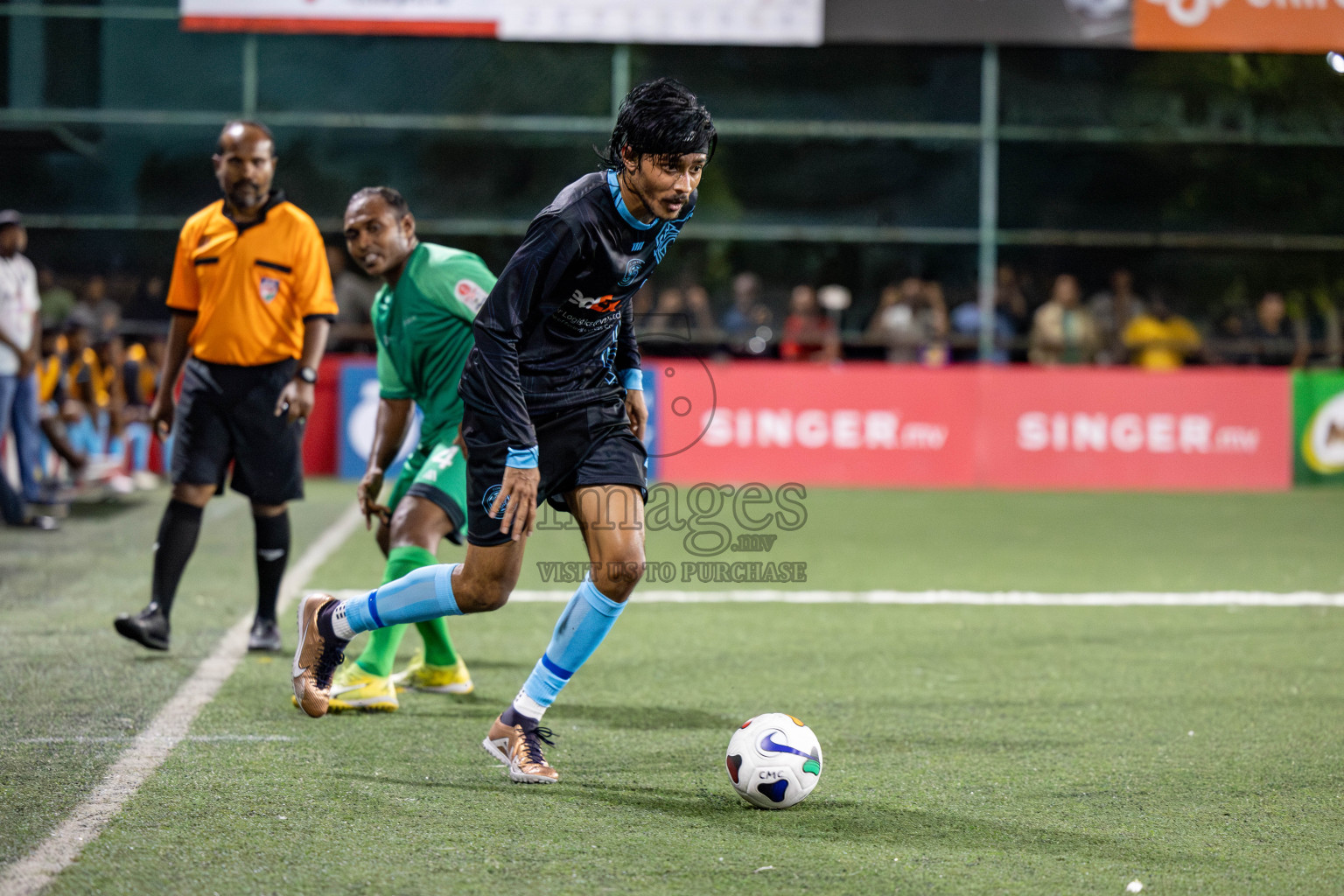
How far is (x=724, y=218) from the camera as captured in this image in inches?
682

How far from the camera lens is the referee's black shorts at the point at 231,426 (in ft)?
18.2

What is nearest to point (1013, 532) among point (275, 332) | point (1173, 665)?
point (1173, 665)

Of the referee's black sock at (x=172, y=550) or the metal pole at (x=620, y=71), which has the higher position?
the metal pole at (x=620, y=71)

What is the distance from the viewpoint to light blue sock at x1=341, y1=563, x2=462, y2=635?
4.09 m

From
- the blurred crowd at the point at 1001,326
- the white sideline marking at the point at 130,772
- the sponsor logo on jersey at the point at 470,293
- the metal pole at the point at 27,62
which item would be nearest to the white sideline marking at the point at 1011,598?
the white sideline marking at the point at 130,772

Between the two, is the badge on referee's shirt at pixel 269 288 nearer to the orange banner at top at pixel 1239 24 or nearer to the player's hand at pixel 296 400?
the player's hand at pixel 296 400

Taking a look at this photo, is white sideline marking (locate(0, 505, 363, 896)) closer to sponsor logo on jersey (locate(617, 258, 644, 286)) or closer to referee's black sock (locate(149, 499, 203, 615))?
referee's black sock (locate(149, 499, 203, 615))

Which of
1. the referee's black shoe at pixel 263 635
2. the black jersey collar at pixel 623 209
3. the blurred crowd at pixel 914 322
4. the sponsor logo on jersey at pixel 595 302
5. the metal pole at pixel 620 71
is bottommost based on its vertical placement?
the referee's black shoe at pixel 263 635

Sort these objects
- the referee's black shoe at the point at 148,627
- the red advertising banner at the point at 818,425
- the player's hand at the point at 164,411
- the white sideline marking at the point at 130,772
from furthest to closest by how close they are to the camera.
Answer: the red advertising banner at the point at 818,425
the player's hand at the point at 164,411
the referee's black shoe at the point at 148,627
the white sideline marking at the point at 130,772

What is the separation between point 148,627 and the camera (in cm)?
546

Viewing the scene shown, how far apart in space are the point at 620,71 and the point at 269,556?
12.6 metres

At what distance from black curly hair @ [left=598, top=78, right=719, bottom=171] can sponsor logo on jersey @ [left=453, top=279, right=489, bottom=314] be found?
51.8 inches

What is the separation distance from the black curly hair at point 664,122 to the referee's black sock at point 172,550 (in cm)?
277

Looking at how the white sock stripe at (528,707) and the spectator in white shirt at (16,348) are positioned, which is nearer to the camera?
the white sock stripe at (528,707)
